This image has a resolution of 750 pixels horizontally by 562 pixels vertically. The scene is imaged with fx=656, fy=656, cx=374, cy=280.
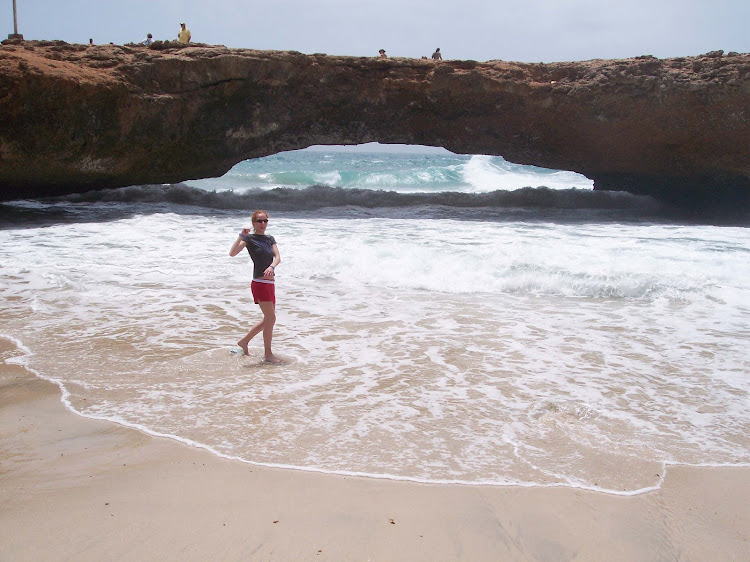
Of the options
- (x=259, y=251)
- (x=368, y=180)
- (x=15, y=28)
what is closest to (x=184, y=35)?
(x=15, y=28)

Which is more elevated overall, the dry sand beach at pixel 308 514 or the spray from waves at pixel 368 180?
the spray from waves at pixel 368 180

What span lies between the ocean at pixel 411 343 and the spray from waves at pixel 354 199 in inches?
117

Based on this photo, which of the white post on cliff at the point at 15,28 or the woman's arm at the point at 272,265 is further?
the white post on cliff at the point at 15,28

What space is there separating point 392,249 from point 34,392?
525 centimetres

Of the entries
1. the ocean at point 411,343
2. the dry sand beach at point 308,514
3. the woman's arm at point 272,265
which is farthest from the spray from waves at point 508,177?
the dry sand beach at point 308,514

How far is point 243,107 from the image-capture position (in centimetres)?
1222

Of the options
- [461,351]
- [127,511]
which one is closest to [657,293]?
[461,351]

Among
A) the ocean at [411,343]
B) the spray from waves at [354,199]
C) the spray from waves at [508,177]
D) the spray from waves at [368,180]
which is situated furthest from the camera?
the spray from waves at [368,180]

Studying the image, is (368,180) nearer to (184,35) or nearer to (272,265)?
(184,35)

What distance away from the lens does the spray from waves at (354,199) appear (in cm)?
1384

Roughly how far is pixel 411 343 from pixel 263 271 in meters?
1.34

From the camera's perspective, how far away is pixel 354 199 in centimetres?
1475

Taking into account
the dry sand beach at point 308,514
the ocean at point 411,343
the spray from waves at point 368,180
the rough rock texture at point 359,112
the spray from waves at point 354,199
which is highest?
the rough rock texture at point 359,112

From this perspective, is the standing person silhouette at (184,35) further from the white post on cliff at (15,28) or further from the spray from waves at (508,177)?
the spray from waves at (508,177)
